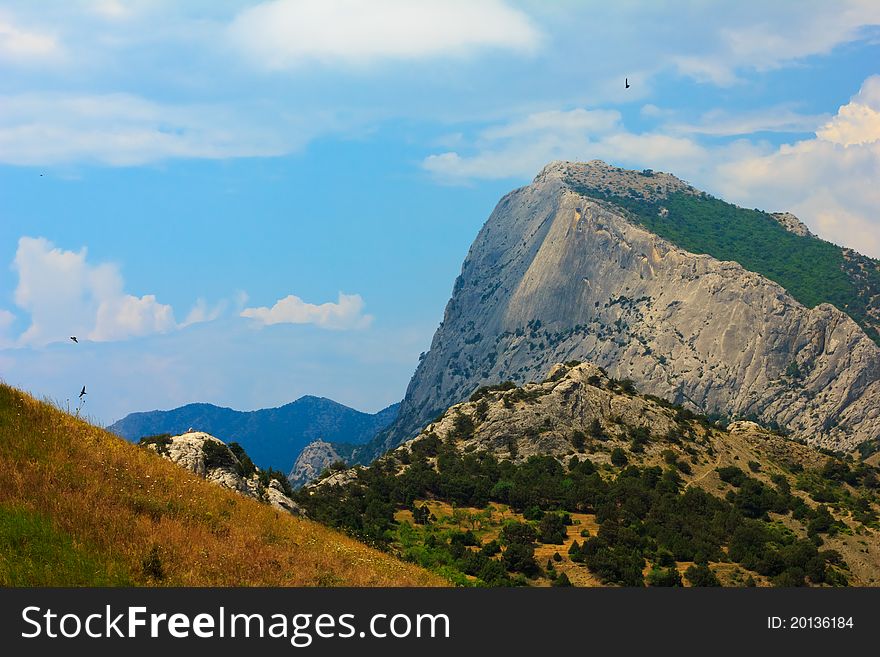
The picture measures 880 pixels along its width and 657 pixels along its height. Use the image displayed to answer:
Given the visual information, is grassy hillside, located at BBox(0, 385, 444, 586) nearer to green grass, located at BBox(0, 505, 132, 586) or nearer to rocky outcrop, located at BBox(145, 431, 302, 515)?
green grass, located at BBox(0, 505, 132, 586)

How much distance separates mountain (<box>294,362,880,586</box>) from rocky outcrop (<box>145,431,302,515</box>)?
9.36 m

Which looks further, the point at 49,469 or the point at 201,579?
the point at 49,469

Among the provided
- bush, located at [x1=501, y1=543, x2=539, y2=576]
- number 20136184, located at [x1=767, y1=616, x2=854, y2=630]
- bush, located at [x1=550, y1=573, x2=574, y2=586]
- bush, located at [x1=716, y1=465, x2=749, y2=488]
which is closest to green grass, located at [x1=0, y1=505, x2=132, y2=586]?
number 20136184, located at [x1=767, y1=616, x2=854, y2=630]

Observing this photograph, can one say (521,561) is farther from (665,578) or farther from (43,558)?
(43,558)

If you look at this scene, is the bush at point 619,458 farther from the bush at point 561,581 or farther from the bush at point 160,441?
the bush at point 160,441

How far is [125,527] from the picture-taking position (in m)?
21.7

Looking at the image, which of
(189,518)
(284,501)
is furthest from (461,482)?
(189,518)

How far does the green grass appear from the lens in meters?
18.8

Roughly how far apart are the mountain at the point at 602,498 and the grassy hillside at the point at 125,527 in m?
26.4

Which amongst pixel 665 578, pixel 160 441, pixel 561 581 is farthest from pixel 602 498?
pixel 160 441

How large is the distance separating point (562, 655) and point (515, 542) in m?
58.4

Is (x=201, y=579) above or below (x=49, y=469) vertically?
below

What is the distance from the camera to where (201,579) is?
2091cm

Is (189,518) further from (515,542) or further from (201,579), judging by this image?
(515,542)
